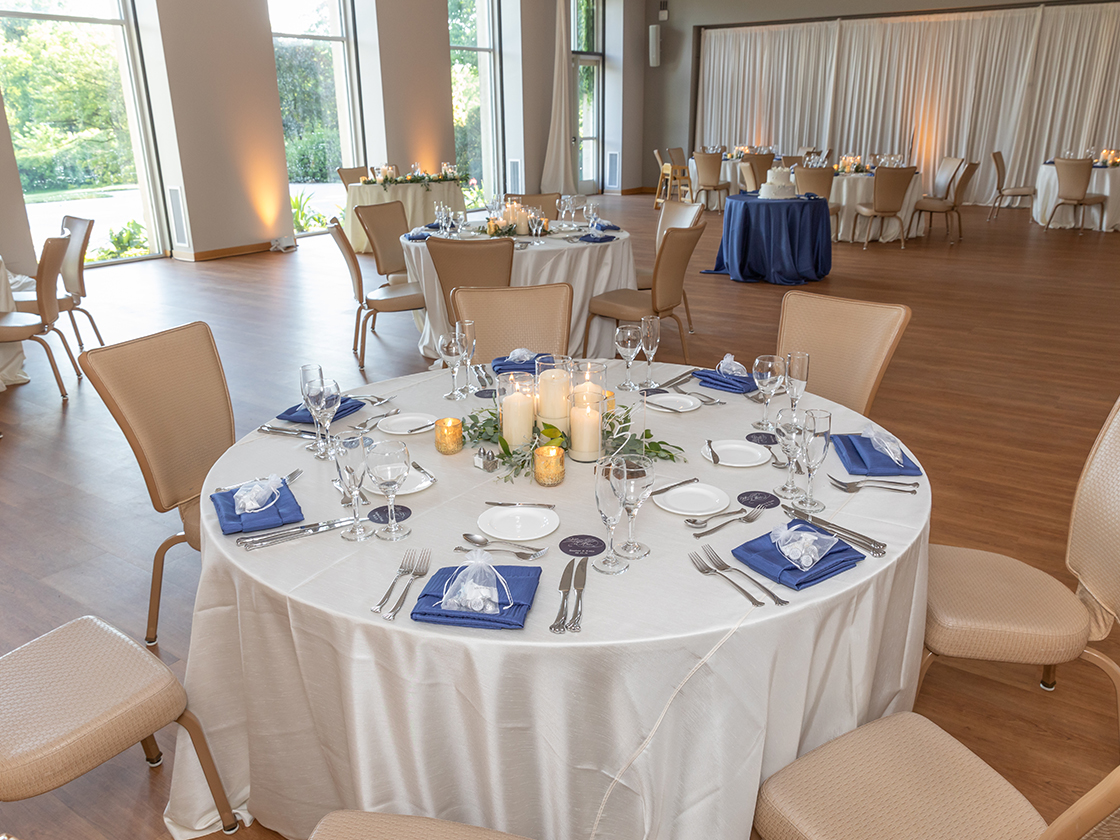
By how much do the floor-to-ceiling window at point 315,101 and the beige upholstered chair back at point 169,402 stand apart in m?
8.83

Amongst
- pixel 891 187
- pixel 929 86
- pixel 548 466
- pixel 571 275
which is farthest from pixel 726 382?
pixel 929 86

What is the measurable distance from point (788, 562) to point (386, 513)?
794mm

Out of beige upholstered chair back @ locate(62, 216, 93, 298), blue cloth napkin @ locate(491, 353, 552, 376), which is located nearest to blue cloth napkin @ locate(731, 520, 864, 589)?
blue cloth napkin @ locate(491, 353, 552, 376)

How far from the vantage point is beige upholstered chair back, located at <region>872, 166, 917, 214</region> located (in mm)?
9414

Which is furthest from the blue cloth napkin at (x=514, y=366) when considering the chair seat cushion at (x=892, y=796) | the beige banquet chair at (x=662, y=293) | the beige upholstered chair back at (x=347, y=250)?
the beige upholstered chair back at (x=347, y=250)

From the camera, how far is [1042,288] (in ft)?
24.3

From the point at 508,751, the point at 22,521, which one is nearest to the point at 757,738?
the point at 508,751

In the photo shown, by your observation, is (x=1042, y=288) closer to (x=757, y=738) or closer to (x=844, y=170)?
(x=844, y=170)

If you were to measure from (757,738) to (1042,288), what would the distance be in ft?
24.4

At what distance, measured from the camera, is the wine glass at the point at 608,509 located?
1.40 m

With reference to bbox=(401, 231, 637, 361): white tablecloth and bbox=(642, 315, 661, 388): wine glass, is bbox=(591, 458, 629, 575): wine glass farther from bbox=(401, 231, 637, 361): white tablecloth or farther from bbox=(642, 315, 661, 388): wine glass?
bbox=(401, 231, 637, 361): white tablecloth

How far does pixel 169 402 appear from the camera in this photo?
7.95 ft

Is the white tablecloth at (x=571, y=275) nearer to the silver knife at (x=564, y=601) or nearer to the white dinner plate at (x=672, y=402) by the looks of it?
the white dinner plate at (x=672, y=402)

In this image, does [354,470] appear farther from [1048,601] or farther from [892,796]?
[1048,601]
